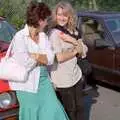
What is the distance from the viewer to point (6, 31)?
22.7 ft

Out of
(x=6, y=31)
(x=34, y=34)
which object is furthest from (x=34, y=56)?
(x=6, y=31)

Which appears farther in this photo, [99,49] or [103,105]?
[99,49]

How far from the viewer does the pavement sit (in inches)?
268

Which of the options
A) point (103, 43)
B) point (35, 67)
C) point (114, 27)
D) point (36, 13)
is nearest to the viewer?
point (36, 13)

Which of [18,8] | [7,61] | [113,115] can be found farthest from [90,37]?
[18,8]

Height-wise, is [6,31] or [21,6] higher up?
[6,31]

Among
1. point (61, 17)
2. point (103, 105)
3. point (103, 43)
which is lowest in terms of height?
point (103, 105)

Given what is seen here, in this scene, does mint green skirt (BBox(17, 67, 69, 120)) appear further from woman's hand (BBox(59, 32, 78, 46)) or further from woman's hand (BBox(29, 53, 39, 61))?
woman's hand (BBox(59, 32, 78, 46))

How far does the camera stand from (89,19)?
29.1 feet

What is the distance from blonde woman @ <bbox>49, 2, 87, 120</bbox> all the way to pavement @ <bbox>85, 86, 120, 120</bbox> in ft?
5.53

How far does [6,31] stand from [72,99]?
2158mm

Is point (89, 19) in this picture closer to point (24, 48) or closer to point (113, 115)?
point (113, 115)

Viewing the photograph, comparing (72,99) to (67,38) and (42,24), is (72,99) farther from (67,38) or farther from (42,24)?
(42,24)

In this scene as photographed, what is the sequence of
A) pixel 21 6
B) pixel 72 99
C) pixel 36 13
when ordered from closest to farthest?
pixel 36 13, pixel 72 99, pixel 21 6
